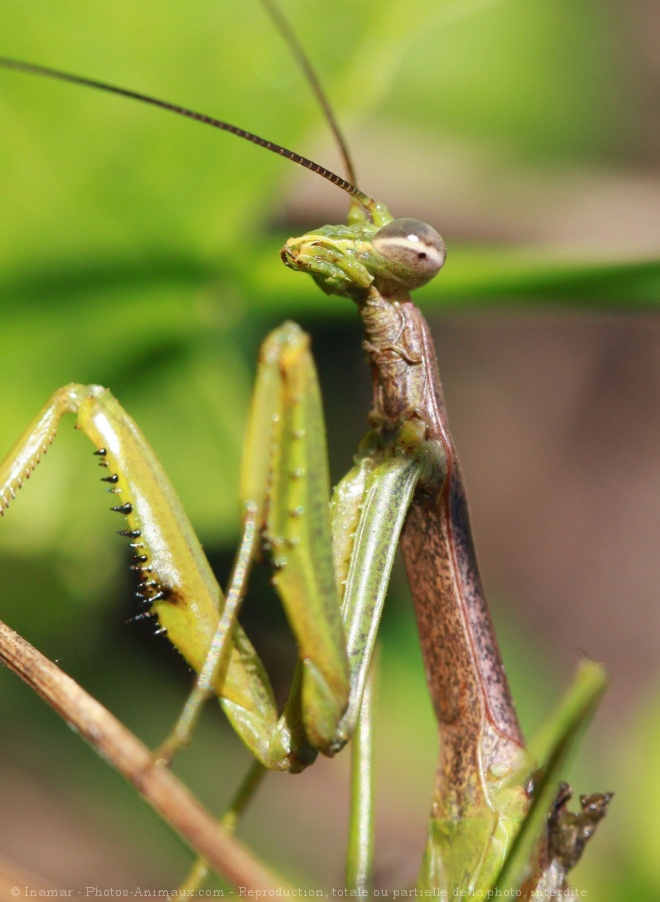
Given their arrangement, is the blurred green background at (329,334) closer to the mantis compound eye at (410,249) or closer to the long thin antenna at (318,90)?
the long thin antenna at (318,90)

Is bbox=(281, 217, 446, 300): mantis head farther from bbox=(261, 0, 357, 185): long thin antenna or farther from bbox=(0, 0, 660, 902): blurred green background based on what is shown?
bbox=(0, 0, 660, 902): blurred green background

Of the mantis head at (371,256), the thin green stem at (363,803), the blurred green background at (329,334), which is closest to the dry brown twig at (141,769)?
the thin green stem at (363,803)

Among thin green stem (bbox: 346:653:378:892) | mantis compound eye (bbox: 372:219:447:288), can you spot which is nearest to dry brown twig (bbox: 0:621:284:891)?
thin green stem (bbox: 346:653:378:892)

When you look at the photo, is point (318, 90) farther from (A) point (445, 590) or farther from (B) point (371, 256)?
(A) point (445, 590)

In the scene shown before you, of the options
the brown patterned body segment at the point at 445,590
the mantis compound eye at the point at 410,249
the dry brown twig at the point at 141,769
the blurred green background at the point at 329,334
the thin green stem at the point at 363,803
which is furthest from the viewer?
the blurred green background at the point at 329,334

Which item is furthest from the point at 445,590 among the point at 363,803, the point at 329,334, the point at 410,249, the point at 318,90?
the point at 329,334

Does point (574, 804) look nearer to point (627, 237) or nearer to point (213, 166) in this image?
point (627, 237)

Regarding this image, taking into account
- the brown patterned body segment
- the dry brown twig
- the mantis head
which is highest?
the mantis head
